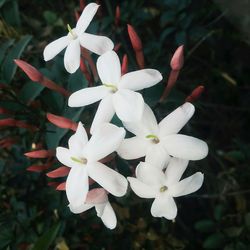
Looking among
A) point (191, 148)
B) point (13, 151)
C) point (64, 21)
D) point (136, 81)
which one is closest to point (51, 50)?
point (136, 81)

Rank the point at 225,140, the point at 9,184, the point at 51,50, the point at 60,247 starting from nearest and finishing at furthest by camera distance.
Result: the point at 51,50 → the point at 60,247 → the point at 9,184 → the point at 225,140

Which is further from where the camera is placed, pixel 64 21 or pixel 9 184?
pixel 64 21

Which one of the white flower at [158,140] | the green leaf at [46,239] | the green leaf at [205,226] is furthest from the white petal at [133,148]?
the green leaf at [205,226]

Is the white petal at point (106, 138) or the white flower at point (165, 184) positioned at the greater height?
the white petal at point (106, 138)

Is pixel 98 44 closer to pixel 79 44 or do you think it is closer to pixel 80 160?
pixel 79 44

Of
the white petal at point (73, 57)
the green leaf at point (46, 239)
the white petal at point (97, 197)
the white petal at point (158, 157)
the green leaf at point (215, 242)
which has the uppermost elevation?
the white petal at point (73, 57)

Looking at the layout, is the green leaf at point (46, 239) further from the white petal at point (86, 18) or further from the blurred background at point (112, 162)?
the white petal at point (86, 18)

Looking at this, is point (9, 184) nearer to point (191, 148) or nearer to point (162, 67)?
point (162, 67)
